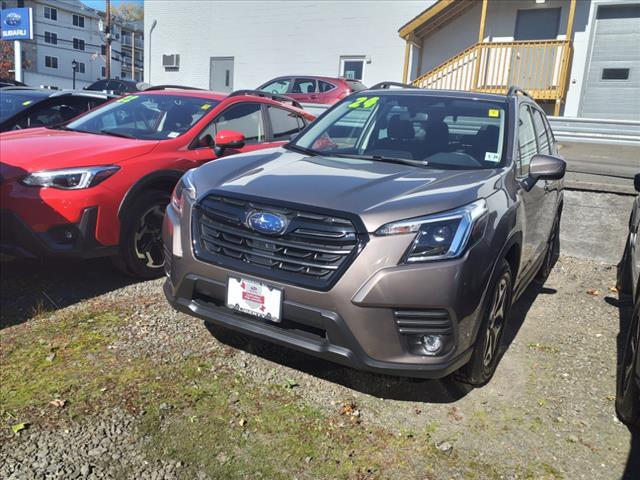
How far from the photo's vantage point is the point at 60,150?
434 cm

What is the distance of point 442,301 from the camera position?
2631 millimetres

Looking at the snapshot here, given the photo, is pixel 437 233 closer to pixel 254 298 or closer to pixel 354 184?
pixel 354 184

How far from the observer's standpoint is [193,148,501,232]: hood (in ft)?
9.13

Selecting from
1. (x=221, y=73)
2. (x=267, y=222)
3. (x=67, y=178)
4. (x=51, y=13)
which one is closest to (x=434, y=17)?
(x=221, y=73)

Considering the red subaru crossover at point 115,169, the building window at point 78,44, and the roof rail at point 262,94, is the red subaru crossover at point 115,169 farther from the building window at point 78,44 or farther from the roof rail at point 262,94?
the building window at point 78,44

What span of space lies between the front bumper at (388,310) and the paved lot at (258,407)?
419mm

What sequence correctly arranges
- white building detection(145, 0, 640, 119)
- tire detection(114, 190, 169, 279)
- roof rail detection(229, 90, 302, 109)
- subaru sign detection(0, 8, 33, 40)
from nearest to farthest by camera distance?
tire detection(114, 190, 169, 279), roof rail detection(229, 90, 302, 109), white building detection(145, 0, 640, 119), subaru sign detection(0, 8, 33, 40)

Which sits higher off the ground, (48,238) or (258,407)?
(48,238)

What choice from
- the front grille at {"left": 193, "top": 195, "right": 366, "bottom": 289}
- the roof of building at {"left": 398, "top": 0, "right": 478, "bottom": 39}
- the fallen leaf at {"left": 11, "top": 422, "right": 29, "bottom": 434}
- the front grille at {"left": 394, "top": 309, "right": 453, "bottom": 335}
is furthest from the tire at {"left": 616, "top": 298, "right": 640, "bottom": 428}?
the roof of building at {"left": 398, "top": 0, "right": 478, "bottom": 39}

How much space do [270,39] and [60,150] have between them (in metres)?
17.1

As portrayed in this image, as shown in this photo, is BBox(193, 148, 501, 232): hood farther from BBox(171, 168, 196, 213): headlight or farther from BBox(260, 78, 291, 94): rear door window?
BBox(260, 78, 291, 94): rear door window

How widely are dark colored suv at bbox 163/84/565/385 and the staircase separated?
38.4ft

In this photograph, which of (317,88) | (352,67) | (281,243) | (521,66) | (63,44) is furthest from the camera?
(63,44)

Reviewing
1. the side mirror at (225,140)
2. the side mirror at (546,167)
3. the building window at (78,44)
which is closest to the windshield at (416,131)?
the side mirror at (546,167)
